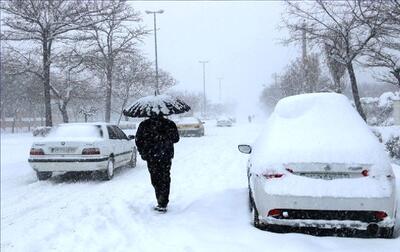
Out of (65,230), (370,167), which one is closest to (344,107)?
(370,167)

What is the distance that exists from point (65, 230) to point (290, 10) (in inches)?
596

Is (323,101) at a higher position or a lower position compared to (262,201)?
higher

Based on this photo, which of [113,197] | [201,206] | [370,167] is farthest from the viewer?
[113,197]

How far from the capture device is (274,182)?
17.7 ft

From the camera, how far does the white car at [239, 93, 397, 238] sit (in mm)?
5227

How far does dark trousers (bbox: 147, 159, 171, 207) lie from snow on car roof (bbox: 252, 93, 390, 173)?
1.71 metres

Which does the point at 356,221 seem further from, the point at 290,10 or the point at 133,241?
the point at 290,10

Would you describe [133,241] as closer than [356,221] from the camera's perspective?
No

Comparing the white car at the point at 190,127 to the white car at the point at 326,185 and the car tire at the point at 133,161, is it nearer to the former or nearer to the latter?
the car tire at the point at 133,161

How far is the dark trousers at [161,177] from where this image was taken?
7.30 metres

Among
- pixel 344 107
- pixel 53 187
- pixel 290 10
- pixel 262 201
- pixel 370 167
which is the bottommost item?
pixel 53 187

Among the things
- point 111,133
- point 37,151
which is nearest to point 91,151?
point 37,151

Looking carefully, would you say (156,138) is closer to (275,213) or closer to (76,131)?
(275,213)

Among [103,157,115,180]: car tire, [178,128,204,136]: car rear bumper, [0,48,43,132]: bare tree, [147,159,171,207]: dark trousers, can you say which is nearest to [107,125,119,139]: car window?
[103,157,115,180]: car tire
